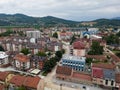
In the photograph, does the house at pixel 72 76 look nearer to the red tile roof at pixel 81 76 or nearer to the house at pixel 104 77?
the red tile roof at pixel 81 76

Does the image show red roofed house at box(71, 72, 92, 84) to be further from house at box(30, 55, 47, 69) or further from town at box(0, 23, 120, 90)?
house at box(30, 55, 47, 69)

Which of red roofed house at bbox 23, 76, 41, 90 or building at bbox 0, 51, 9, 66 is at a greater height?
building at bbox 0, 51, 9, 66

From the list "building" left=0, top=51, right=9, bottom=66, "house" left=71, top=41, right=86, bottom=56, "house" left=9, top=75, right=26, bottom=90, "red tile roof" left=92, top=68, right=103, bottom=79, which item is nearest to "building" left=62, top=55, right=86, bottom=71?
"red tile roof" left=92, top=68, right=103, bottom=79

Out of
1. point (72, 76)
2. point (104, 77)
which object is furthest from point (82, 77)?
point (104, 77)

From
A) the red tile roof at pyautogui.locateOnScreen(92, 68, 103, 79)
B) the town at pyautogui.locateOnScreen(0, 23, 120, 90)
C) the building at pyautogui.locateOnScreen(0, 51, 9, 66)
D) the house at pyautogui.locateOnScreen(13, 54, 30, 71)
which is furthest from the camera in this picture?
the building at pyautogui.locateOnScreen(0, 51, 9, 66)

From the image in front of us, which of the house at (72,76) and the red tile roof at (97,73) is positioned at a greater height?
the red tile roof at (97,73)

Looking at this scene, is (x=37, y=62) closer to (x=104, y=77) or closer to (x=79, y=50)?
(x=79, y=50)

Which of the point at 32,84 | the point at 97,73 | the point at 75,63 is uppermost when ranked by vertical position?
the point at 75,63

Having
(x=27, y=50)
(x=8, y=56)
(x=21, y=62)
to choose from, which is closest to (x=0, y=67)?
(x=8, y=56)

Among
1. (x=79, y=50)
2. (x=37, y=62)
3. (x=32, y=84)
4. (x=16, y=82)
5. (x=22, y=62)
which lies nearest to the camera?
(x=32, y=84)

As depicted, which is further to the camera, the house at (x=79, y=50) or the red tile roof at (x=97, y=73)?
the house at (x=79, y=50)

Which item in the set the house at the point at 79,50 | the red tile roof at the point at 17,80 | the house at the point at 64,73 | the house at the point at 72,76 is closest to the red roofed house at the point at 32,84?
the red tile roof at the point at 17,80
